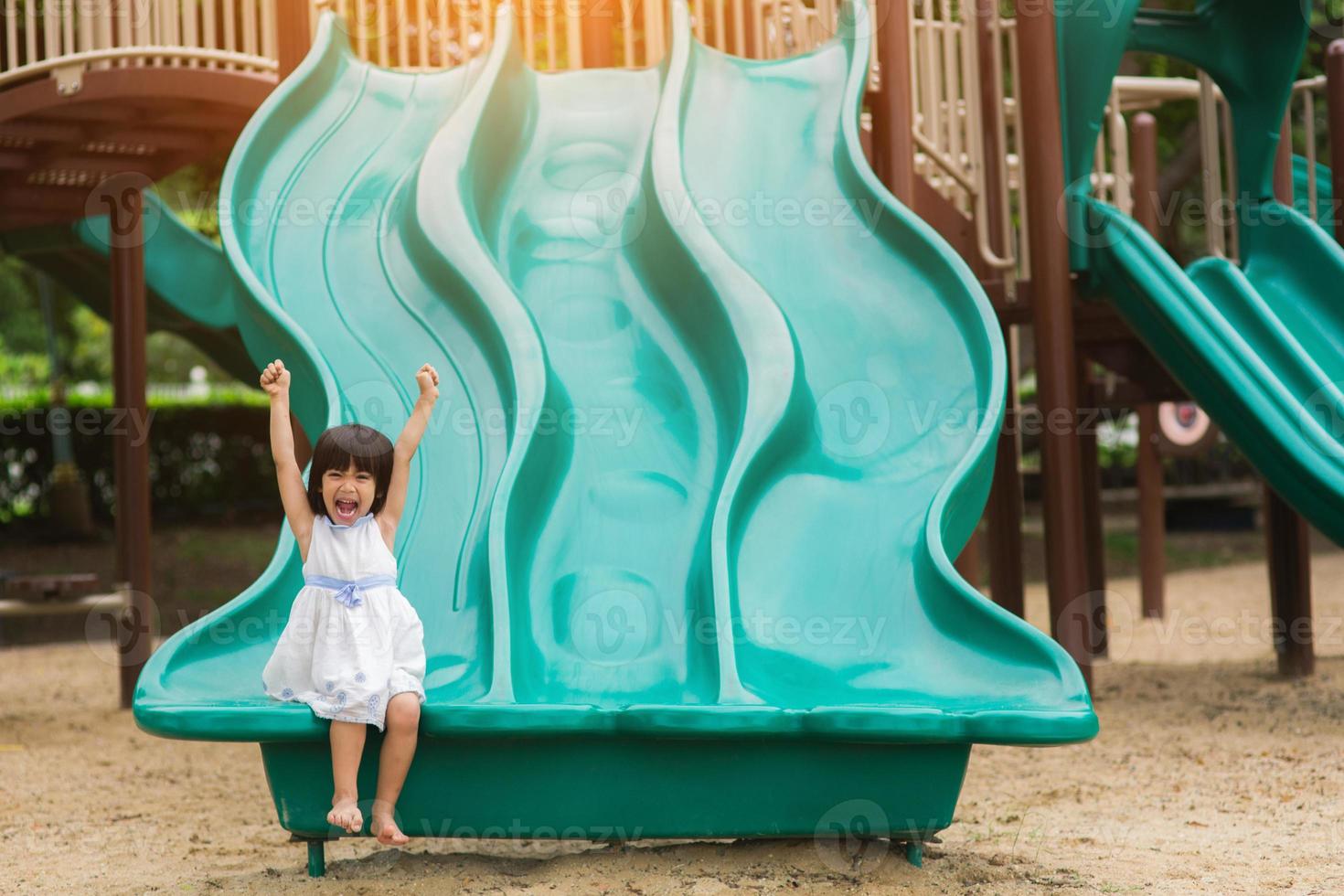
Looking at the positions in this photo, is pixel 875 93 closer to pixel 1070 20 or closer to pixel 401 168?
pixel 1070 20

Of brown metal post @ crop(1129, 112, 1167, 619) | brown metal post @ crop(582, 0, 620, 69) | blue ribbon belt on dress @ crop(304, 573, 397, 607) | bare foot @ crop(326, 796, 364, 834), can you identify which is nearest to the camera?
bare foot @ crop(326, 796, 364, 834)

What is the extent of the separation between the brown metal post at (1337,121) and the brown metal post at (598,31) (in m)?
3.21

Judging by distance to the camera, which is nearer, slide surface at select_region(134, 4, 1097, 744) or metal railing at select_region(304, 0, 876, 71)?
slide surface at select_region(134, 4, 1097, 744)

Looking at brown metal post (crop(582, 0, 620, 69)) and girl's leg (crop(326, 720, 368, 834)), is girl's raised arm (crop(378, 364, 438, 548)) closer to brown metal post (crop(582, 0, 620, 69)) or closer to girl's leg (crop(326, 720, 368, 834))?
girl's leg (crop(326, 720, 368, 834))

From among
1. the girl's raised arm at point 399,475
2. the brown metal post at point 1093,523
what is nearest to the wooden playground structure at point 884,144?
the brown metal post at point 1093,523

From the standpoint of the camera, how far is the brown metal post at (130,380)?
6609mm

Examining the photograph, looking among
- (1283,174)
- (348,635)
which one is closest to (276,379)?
(348,635)

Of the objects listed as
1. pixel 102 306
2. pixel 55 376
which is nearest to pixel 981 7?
pixel 102 306

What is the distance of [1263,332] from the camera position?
5.18 meters

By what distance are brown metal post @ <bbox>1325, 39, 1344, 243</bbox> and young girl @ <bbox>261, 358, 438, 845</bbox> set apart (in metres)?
4.65

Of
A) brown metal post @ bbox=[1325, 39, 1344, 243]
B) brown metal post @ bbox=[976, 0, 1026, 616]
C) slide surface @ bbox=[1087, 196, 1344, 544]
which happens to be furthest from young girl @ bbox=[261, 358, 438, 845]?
brown metal post @ bbox=[1325, 39, 1344, 243]

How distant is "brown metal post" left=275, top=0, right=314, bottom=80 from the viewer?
5047 millimetres

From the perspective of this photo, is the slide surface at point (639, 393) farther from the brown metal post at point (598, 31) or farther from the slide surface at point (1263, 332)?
the slide surface at point (1263, 332)

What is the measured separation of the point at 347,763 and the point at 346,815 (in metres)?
0.11
